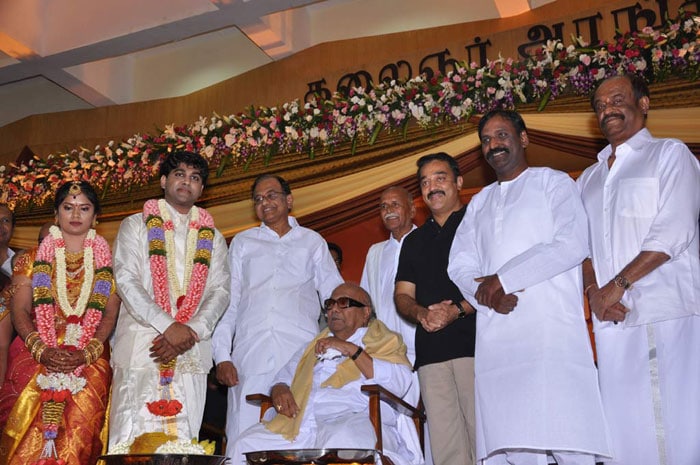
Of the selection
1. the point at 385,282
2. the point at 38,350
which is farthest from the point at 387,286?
the point at 38,350

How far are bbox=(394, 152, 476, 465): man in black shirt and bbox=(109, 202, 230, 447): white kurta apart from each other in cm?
112

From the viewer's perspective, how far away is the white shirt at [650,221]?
10.7 feet

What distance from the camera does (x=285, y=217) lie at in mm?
5055

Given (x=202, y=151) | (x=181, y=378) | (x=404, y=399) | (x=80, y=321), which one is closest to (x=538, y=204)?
(x=404, y=399)

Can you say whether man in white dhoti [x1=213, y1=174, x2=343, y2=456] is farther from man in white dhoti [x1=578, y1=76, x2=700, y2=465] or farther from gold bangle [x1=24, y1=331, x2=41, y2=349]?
man in white dhoti [x1=578, y1=76, x2=700, y2=465]

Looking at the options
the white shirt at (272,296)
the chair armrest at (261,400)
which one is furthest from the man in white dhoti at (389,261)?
the chair armrest at (261,400)

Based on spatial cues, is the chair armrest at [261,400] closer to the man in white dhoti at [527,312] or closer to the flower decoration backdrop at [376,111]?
the man in white dhoti at [527,312]

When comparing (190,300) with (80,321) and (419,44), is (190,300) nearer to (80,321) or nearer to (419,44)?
(80,321)

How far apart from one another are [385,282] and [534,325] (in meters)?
1.88

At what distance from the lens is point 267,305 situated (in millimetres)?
4680

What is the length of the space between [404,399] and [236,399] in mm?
1052

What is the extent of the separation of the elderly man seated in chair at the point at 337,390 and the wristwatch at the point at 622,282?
4.20ft

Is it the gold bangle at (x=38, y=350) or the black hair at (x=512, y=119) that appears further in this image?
the gold bangle at (x=38, y=350)

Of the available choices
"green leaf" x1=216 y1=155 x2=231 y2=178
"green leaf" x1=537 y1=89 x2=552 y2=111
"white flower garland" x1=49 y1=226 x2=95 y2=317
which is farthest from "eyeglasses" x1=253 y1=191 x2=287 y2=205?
"green leaf" x1=216 y1=155 x2=231 y2=178
